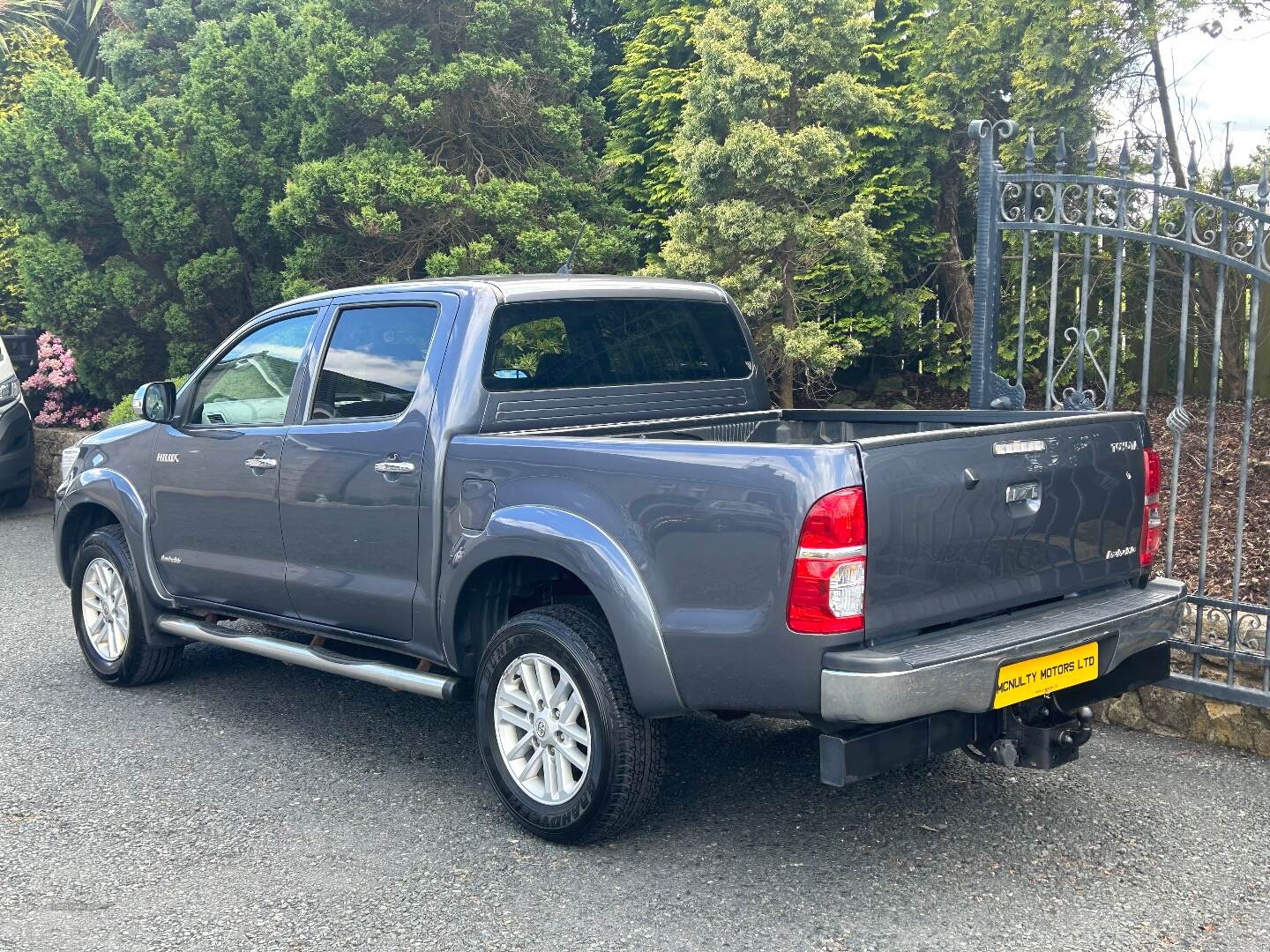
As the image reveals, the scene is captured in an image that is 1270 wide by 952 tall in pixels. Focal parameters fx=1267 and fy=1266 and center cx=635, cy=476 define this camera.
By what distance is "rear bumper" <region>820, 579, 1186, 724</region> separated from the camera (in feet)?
11.7

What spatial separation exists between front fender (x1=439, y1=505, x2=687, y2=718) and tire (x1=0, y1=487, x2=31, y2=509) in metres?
10.3

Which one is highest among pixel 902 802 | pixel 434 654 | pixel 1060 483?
pixel 1060 483

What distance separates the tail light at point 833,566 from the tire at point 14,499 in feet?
37.4

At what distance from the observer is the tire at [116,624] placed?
20.5 feet

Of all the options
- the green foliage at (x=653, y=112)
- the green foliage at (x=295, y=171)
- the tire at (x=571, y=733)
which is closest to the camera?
the tire at (x=571, y=733)

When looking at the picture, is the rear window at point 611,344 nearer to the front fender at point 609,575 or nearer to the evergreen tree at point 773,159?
the front fender at point 609,575

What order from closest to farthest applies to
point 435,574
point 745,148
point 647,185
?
point 435,574 → point 745,148 → point 647,185

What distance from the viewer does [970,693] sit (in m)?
3.70

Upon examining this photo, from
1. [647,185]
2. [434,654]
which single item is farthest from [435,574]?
[647,185]

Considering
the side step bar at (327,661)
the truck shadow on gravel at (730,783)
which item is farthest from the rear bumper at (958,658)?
the side step bar at (327,661)

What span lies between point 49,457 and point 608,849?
11.2 meters

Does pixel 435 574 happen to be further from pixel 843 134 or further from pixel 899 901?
pixel 843 134

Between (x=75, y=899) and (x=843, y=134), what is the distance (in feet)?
25.3

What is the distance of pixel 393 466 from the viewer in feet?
15.7
